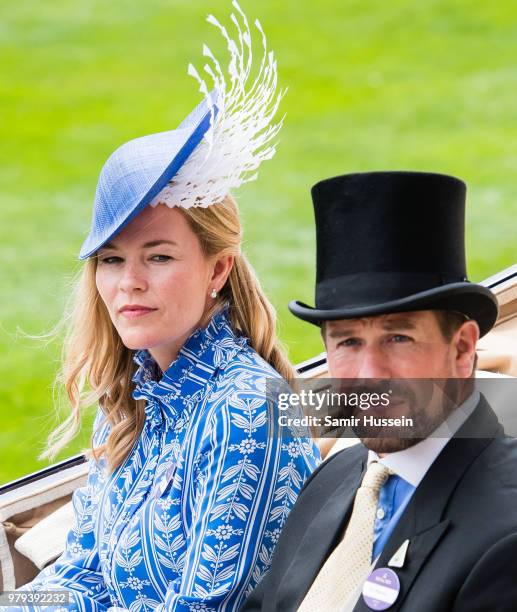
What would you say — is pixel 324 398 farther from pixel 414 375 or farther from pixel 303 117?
pixel 303 117

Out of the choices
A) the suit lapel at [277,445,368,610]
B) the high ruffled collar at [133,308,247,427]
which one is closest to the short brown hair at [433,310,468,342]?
the suit lapel at [277,445,368,610]

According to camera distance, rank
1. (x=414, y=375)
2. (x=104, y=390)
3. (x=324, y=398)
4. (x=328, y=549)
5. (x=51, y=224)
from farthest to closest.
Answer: (x=51, y=224)
(x=324, y=398)
(x=104, y=390)
(x=328, y=549)
(x=414, y=375)

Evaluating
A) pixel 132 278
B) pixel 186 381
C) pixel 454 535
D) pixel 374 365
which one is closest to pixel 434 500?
pixel 454 535

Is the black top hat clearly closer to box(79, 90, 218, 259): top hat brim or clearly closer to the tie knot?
the tie knot

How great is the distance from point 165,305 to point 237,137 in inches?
16.2

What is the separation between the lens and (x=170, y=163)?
111 inches

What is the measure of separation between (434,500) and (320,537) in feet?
1.00

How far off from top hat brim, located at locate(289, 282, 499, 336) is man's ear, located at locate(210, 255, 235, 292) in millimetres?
626

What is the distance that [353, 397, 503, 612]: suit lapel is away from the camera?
7.09ft

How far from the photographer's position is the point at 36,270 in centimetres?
976

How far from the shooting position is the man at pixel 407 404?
216cm

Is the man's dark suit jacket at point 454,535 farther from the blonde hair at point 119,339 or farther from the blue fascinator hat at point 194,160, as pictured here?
the blue fascinator hat at point 194,160

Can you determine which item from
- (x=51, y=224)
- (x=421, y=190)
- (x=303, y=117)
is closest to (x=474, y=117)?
(x=303, y=117)

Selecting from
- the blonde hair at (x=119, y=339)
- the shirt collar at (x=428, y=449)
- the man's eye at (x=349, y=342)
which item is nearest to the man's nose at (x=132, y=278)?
the blonde hair at (x=119, y=339)
